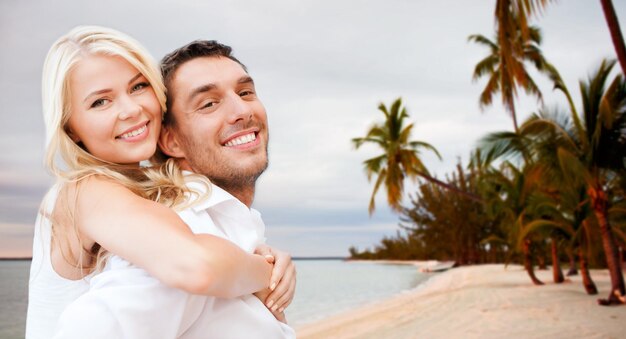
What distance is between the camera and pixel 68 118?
150 centimetres

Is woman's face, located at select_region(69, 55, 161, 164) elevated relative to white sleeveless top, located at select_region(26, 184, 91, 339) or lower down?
elevated

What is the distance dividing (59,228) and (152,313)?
0.42 metres

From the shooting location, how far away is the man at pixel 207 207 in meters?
1.18

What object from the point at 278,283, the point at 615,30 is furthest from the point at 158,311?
the point at 615,30

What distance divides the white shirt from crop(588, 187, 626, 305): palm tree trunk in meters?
10.8

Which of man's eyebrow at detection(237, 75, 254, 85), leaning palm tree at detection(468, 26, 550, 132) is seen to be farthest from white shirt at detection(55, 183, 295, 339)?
leaning palm tree at detection(468, 26, 550, 132)

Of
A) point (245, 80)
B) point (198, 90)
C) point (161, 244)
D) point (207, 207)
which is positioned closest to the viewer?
point (161, 244)

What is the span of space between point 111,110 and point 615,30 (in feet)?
27.7

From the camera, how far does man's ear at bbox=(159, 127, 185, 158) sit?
179cm

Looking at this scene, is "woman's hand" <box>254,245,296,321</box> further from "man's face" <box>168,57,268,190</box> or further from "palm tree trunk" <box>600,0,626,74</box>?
"palm tree trunk" <box>600,0,626,74</box>

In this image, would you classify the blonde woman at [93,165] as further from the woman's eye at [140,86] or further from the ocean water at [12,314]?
the ocean water at [12,314]

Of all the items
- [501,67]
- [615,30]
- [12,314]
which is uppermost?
[501,67]

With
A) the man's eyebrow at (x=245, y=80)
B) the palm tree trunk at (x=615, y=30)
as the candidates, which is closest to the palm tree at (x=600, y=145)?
the palm tree trunk at (x=615, y=30)

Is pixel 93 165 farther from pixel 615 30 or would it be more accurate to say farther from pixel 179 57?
pixel 615 30
